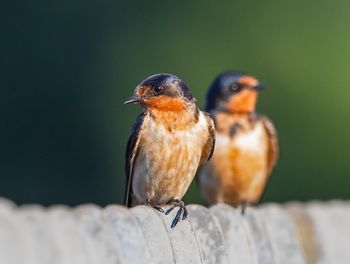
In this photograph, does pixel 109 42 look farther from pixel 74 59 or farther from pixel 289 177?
pixel 289 177

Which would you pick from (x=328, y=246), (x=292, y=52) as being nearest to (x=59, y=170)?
(x=292, y=52)

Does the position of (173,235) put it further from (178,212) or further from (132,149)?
(132,149)

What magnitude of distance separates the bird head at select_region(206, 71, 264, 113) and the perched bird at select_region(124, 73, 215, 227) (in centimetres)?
171

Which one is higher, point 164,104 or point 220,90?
point 164,104

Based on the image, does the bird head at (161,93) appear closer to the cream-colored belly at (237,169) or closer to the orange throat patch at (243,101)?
the cream-colored belly at (237,169)

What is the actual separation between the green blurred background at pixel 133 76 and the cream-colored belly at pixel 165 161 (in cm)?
452

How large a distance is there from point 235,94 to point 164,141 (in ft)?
6.42

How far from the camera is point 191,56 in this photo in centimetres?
1088

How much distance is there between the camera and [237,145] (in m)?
6.75

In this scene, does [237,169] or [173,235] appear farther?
[237,169]

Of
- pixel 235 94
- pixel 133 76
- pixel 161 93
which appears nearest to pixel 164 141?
pixel 161 93

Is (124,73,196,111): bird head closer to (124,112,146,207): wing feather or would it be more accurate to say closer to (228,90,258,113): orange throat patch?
(124,112,146,207): wing feather

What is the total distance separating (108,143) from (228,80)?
16.0 ft

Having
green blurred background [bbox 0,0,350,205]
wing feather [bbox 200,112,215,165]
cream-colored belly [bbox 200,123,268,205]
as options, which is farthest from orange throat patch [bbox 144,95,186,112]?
green blurred background [bbox 0,0,350,205]
